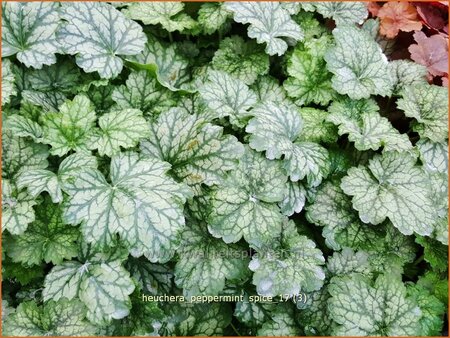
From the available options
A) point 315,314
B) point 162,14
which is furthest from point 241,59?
point 315,314

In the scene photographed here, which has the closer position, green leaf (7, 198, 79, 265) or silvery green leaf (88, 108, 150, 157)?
green leaf (7, 198, 79, 265)

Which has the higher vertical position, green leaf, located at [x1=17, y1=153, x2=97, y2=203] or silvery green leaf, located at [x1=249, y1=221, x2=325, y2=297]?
green leaf, located at [x1=17, y1=153, x2=97, y2=203]

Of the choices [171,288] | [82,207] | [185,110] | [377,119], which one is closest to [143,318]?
[171,288]

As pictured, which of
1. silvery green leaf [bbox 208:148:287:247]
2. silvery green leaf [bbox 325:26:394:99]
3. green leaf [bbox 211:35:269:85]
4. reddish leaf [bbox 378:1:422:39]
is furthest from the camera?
reddish leaf [bbox 378:1:422:39]

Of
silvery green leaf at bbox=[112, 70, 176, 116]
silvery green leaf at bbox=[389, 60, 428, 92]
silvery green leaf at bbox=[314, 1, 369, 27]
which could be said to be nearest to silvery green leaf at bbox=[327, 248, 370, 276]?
silvery green leaf at bbox=[389, 60, 428, 92]

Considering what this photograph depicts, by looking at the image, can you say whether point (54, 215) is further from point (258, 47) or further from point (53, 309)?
point (258, 47)

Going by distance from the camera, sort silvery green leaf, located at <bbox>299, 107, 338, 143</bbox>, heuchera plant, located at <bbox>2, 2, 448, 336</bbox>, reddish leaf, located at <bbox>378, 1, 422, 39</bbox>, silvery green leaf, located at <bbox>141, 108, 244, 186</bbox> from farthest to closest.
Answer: reddish leaf, located at <bbox>378, 1, 422, 39</bbox>
silvery green leaf, located at <bbox>299, 107, 338, 143</bbox>
silvery green leaf, located at <bbox>141, 108, 244, 186</bbox>
heuchera plant, located at <bbox>2, 2, 448, 336</bbox>

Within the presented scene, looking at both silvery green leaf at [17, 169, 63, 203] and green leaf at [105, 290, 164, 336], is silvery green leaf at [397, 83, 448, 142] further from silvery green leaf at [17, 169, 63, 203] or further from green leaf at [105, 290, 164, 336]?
silvery green leaf at [17, 169, 63, 203]
